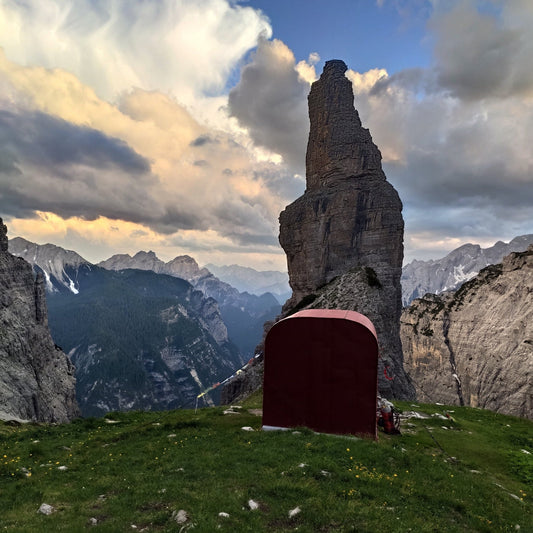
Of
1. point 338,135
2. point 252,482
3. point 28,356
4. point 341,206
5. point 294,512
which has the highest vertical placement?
point 338,135

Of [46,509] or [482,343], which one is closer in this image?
[46,509]

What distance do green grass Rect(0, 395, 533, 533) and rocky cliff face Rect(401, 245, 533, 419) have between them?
253 ft

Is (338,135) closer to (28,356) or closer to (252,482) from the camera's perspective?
(252,482)

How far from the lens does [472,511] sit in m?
12.1

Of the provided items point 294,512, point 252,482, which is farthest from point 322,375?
point 294,512

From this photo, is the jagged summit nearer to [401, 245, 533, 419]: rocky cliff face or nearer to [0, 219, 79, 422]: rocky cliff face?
[401, 245, 533, 419]: rocky cliff face

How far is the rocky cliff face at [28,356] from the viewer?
2288 inches

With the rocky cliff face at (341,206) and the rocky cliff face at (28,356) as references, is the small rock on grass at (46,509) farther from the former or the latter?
the rocky cliff face at (341,206)

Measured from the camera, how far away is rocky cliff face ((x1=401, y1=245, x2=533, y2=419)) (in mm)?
83375

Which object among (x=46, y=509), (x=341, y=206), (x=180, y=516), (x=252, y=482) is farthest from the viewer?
(x=341, y=206)

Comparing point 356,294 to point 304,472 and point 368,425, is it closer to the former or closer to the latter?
point 368,425

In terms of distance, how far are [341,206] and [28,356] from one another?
76.9 meters

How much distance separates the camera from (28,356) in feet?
223

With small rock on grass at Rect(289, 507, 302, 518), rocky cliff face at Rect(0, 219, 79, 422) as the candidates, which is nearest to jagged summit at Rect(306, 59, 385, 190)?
rocky cliff face at Rect(0, 219, 79, 422)
